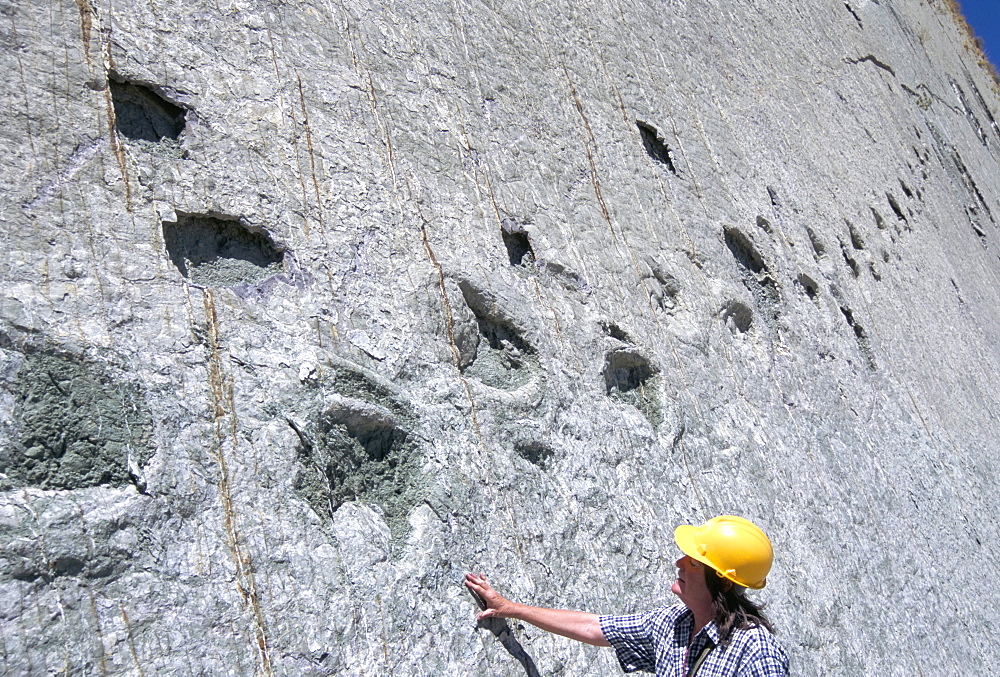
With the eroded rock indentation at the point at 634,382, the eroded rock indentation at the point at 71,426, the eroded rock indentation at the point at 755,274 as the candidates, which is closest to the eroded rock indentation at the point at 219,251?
the eroded rock indentation at the point at 71,426

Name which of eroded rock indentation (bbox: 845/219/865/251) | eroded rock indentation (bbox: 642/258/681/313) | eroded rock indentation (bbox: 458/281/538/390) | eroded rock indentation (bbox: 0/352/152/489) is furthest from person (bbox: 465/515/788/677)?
eroded rock indentation (bbox: 845/219/865/251)

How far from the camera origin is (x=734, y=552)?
1423 millimetres

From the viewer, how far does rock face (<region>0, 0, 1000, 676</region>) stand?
149 centimetres

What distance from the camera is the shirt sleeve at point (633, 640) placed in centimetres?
161

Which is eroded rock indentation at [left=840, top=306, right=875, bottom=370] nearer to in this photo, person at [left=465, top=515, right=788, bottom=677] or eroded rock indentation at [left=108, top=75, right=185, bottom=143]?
person at [left=465, top=515, right=788, bottom=677]

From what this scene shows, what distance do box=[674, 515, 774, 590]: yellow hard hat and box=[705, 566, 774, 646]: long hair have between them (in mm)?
23

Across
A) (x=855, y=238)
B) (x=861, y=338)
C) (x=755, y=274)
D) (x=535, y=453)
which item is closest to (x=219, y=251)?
(x=535, y=453)

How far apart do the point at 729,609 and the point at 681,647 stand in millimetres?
142

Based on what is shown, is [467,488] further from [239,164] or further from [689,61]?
[689,61]

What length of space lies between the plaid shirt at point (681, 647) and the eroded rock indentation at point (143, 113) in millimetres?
Answer: 1492

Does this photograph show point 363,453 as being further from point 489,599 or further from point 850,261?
point 850,261

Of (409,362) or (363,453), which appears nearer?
(363,453)

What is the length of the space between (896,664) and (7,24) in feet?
10.4

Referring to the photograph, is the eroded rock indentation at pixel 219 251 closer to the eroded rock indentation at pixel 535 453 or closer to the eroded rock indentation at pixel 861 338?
the eroded rock indentation at pixel 535 453
